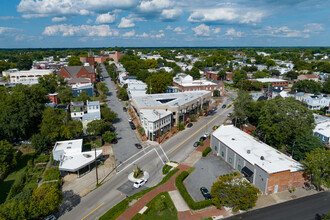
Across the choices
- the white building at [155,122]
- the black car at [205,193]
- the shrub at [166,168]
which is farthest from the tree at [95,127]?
the black car at [205,193]

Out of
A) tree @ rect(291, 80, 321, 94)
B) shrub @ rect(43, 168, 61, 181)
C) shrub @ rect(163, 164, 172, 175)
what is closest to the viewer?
shrub @ rect(43, 168, 61, 181)

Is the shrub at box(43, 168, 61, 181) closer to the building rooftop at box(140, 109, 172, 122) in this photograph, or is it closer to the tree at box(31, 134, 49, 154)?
the tree at box(31, 134, 49, 154)

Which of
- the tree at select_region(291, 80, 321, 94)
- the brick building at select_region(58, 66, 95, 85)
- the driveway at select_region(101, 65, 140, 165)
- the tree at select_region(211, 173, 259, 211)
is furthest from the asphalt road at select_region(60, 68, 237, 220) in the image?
the brick building at select_region(58, 66, 95, 85)

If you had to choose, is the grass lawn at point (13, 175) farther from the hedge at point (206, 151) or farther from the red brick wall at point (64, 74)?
the red brick wall at point (64, 74)

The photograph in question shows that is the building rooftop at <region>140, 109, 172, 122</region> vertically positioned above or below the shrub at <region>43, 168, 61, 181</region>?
above

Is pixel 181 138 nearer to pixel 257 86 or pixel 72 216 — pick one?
pixel 72 216

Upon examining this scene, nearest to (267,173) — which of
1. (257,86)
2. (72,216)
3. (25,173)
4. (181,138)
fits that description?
(181,138)
